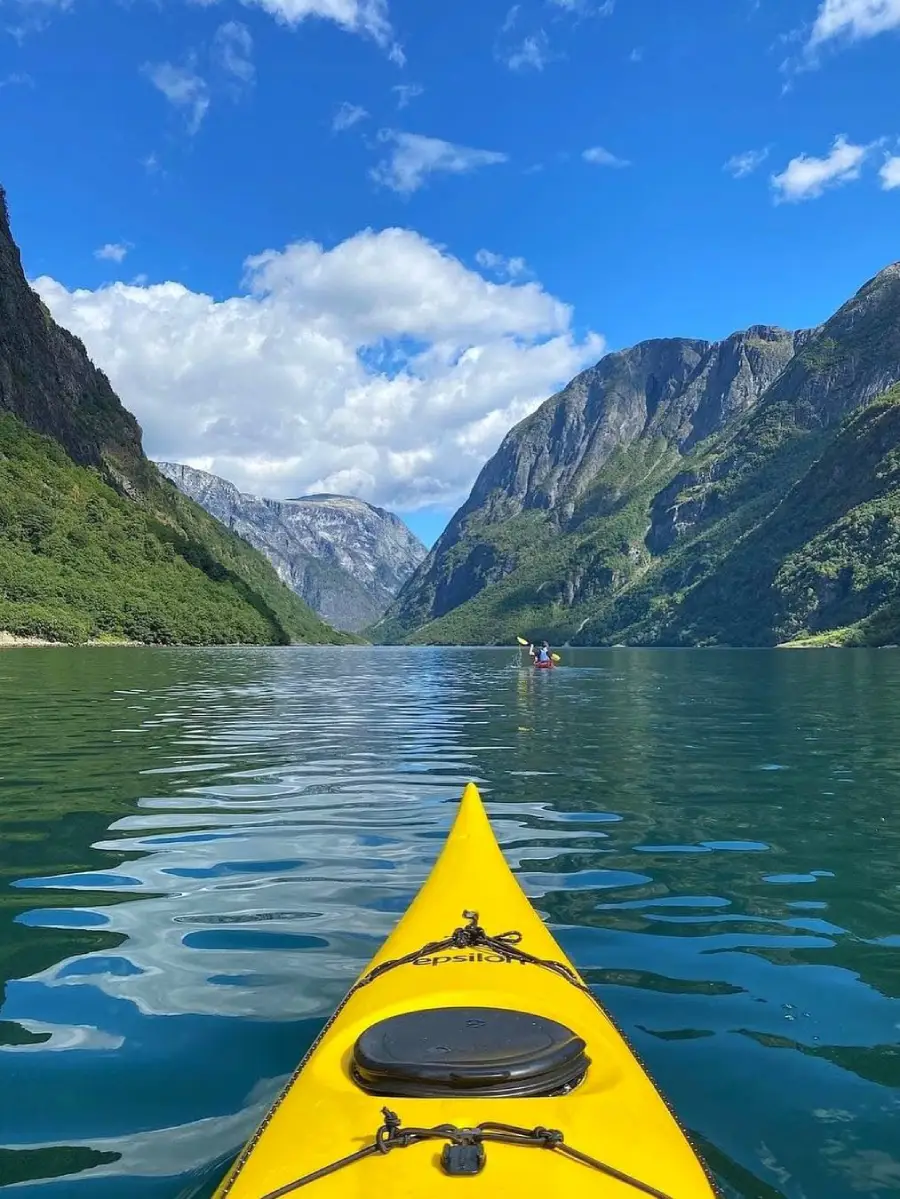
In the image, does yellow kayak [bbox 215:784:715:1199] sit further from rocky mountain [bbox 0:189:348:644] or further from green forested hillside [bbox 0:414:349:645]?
rocky mountain [bbox 0:189:348:644]

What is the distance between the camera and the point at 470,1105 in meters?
3.82

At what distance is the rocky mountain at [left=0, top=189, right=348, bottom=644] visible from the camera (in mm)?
136625

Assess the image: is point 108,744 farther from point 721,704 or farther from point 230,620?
point 230,620

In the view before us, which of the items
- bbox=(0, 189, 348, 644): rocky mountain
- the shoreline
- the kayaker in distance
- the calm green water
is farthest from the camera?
bbox=(0, 189, 348, 644): rocky mountain

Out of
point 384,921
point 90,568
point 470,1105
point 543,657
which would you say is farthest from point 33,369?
point 470,1105

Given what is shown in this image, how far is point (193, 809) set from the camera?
14391mm

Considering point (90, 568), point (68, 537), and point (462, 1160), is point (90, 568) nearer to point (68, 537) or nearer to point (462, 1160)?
point (68, 537)

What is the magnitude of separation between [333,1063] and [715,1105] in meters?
2.60

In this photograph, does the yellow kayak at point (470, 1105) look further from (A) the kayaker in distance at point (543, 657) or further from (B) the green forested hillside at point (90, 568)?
(B) the green forested hillside at point (90, 568)

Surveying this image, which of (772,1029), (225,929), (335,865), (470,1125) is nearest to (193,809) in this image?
(335,865)

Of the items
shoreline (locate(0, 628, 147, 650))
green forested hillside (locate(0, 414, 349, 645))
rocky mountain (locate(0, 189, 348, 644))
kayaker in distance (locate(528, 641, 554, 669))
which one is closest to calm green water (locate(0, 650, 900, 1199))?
kayaker in distance (locate(528, 641, 554, 669))

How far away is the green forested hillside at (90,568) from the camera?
433 ft

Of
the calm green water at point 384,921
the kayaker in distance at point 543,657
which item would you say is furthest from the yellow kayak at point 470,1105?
the kayaker in distance at point 543,657

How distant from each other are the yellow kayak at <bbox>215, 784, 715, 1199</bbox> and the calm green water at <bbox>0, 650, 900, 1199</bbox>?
1.04 m
